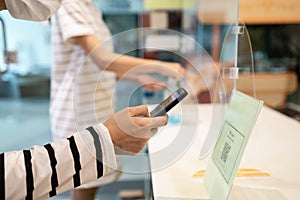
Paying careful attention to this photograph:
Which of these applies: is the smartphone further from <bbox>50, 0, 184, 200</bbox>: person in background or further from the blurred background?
the blurred background

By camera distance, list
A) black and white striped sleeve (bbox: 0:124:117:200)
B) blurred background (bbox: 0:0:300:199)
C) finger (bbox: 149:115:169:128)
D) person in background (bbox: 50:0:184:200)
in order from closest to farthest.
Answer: black and white striped sleeve (bbox: 0:124:117:200) → finger (bbox: 149:115:169:128) → person in background (bbox: 50:0:184:200) → blurred background (bbox: 0:0:300:199)

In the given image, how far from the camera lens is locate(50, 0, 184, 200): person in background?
0.83 m

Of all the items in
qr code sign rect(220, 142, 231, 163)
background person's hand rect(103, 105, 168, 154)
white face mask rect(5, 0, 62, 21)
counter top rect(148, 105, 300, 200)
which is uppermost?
white face mask rect(5, 0, 62, 21)

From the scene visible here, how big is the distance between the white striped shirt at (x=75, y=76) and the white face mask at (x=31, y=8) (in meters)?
0.24

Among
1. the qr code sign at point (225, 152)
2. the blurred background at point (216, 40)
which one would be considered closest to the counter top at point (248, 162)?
the qr code sign at point (225, 152)

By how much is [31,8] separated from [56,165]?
30 centimetres

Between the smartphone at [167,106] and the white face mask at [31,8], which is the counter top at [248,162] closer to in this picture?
the smartphone at [167,106]

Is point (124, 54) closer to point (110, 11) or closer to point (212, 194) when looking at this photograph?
point (212, 194)

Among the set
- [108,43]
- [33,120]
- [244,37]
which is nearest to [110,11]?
[33,120]

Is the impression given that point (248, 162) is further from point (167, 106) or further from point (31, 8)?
point (31, 8)

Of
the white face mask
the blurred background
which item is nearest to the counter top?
the blurred background

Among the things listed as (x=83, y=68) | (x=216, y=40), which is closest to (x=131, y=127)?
(x=83, y=68)

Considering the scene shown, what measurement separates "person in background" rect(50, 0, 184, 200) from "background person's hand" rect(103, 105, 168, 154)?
27 centimetres

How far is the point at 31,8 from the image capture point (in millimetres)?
545
